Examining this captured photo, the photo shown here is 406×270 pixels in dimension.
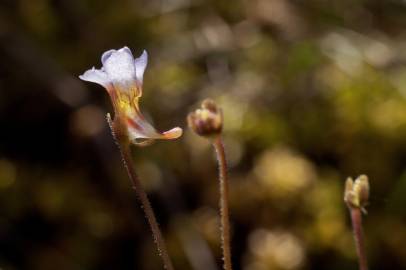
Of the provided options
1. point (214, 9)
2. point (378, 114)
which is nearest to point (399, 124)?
point (378, 114)

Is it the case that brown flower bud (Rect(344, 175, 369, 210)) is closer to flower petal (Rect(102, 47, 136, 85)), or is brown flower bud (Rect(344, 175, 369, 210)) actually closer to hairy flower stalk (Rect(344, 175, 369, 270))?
hairy flower stalk (Rect(344, 175, 369, 270))

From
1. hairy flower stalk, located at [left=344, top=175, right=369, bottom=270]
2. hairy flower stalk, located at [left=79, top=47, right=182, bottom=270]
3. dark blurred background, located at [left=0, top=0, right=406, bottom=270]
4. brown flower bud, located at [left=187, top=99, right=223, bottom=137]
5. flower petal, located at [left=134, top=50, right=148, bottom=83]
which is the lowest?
hairy flower stalk, located at [left=344, top=175, right=369, bottom=270]

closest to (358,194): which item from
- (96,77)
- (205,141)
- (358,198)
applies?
(358,198)

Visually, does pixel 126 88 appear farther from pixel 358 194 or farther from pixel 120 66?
pixel 358 194

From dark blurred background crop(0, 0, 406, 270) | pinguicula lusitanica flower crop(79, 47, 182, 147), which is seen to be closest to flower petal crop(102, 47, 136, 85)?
pinguicula lusitanica flower crop(79, 47, 182, 147)

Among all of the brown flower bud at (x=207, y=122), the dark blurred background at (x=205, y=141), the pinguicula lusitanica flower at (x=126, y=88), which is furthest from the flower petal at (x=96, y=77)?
the dark blurred background at (x=205, y=141)

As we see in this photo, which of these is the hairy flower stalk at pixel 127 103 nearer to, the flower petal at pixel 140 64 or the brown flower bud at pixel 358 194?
the flower petal at pixel 140 64

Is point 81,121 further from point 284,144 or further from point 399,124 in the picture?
point 399,124
